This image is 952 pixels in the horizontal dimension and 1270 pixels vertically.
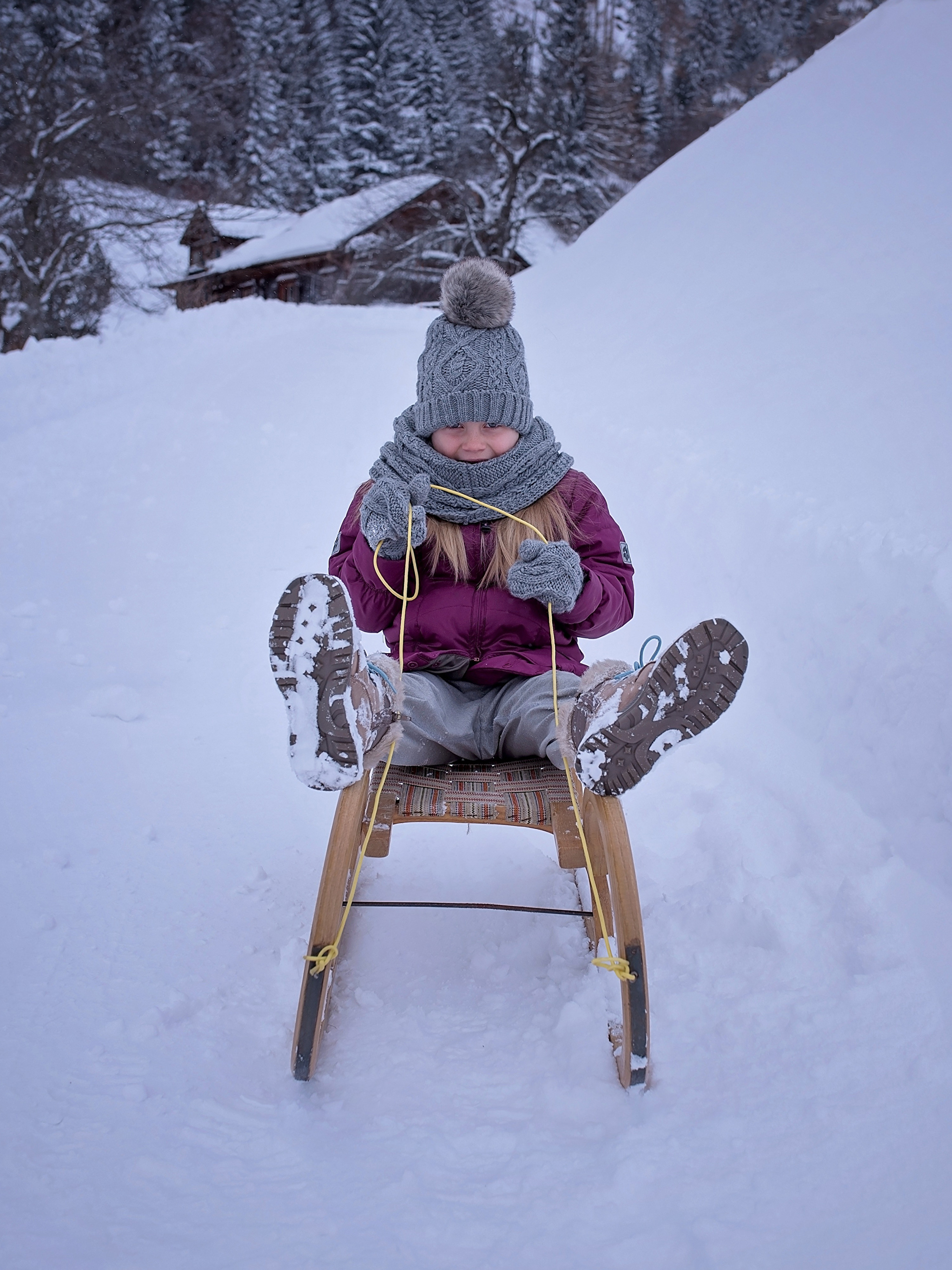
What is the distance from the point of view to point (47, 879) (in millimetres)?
2029

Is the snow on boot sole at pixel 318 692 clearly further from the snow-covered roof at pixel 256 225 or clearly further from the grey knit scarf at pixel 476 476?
the snow-covered roof at pixel 256 225

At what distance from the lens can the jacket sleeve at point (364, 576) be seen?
2.02m

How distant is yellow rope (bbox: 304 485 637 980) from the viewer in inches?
59.9

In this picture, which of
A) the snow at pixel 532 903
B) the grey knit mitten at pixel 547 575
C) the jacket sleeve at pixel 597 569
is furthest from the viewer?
the jacket sleeve at pixel 597 569

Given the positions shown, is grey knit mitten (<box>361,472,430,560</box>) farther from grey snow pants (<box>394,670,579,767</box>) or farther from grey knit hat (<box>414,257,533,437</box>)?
grey snow pants (<box>394,670,579,767</box>)

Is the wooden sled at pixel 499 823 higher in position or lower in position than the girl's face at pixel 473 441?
lower

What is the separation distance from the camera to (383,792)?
1825 millimetres

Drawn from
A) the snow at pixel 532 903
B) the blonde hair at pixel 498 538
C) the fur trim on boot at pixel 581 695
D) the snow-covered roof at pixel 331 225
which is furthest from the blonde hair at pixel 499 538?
the snow-covered roof at pixel 331 225

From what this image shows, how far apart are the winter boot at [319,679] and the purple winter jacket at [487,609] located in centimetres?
44

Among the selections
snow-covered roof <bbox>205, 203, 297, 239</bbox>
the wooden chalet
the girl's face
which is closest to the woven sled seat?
the girl's face

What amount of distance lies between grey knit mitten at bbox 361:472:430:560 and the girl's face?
5.4 inches

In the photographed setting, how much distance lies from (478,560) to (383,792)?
64cm

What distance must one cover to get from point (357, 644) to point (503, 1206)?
0.98 meters

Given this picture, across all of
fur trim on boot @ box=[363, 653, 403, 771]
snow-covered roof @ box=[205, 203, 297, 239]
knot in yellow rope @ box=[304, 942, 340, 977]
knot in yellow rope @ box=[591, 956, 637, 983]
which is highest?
fur trim on boot @ box=[363, 653, 403, 771]
